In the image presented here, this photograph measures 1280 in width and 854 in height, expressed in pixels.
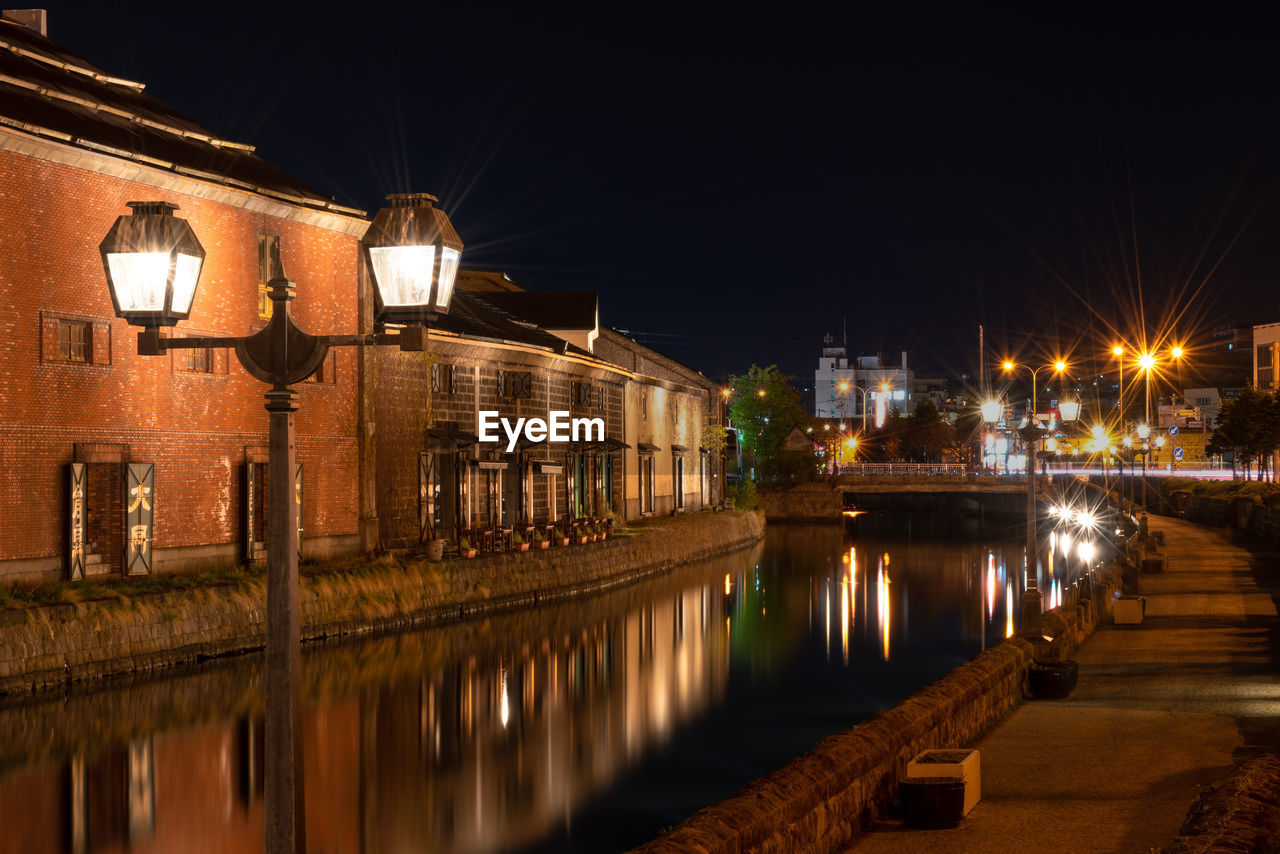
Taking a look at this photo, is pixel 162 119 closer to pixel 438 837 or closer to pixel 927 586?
pixel 438 837

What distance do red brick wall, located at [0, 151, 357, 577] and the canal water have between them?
4896mm

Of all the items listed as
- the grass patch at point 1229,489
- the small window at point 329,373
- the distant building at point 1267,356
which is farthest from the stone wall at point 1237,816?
the distant building at point 1267,356

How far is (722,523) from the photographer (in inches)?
2571

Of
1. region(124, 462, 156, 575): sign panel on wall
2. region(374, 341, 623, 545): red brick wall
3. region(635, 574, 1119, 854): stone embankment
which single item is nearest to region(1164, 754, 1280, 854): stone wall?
region(635, 574, 1119, 854): stone embankment

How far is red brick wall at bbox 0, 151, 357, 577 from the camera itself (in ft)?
86.0

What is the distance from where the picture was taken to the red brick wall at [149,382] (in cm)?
2620

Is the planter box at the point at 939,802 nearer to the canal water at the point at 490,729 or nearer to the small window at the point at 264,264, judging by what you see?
the canal water at the point at 490,729

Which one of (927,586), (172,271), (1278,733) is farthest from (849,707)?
(927,586)

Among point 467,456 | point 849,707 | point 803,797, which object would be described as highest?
point 467,456

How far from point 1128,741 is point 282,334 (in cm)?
1295

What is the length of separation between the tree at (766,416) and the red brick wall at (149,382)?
62.8 metres

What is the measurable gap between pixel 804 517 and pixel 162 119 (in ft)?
226

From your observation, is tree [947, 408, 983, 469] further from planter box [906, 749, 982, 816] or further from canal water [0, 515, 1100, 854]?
planter box [906, 749, 982, 816]

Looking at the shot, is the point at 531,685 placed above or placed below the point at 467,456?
below
